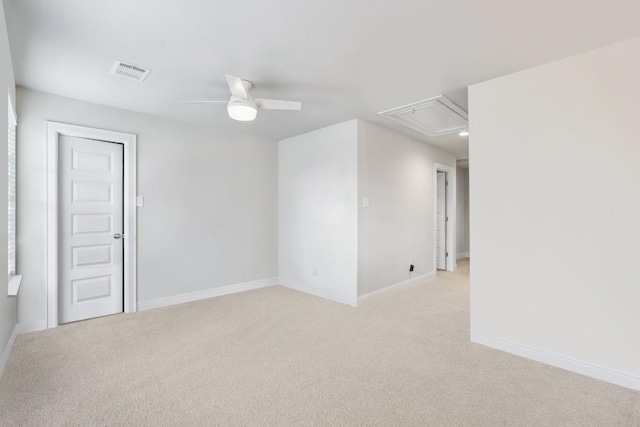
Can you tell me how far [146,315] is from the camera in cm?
374

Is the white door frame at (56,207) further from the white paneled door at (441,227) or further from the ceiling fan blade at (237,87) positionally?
the white paneled door at (441,227)

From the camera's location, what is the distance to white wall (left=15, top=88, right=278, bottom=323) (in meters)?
3.23

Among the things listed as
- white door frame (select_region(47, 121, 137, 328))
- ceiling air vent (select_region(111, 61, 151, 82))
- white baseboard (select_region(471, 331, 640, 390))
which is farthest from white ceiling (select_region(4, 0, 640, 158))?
white baseboard (select_region(471, 331, 640, 390))

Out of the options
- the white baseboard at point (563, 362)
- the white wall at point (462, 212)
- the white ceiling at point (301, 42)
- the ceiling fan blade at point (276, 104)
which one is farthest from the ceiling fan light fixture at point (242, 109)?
the white wall at point (462, 212)

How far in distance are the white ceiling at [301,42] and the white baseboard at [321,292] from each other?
254 centimetres

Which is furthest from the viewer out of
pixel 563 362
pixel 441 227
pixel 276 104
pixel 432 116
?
pixel 441 227

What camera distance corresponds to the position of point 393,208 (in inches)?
190

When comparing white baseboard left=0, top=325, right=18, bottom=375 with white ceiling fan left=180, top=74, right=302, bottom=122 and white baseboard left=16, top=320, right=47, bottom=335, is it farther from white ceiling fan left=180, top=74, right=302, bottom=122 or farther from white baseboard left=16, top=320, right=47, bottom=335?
white ceiling fan left=180, top=74, right=302, bottom=122

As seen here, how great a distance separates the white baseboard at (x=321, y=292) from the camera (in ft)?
13.7

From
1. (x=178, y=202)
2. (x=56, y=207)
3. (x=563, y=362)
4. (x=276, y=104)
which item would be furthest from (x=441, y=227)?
(x=56, y=207)

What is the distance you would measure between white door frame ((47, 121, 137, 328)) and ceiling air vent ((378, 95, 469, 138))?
10.5 feet

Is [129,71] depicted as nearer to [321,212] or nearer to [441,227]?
[321,212]

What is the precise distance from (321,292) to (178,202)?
7.74 feet

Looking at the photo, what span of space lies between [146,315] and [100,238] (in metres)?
1.06
